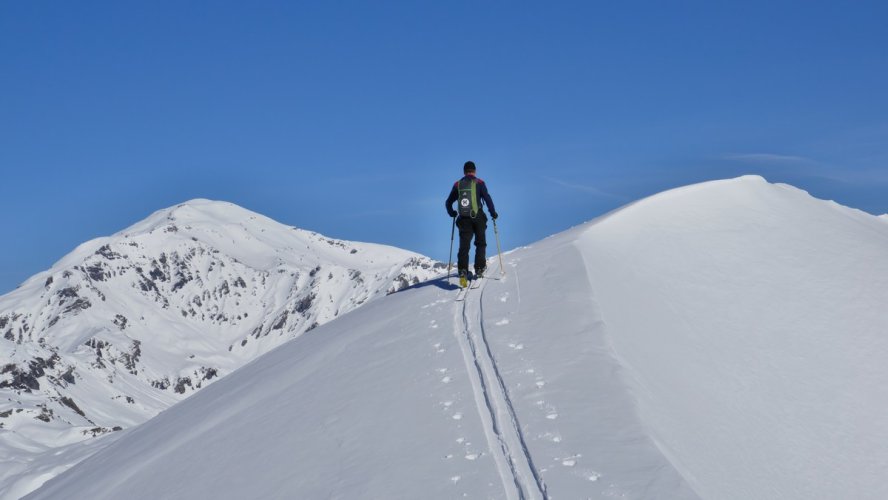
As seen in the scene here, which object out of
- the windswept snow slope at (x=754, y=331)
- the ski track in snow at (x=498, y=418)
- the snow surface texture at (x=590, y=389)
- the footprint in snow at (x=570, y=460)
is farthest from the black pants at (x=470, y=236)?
the footprint in snow at (x=570, y=460)

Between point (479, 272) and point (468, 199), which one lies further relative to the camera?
point (479, 272)

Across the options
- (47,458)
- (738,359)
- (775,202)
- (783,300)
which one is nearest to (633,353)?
(738,359)

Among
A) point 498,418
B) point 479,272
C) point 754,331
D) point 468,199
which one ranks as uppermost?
point 468,199

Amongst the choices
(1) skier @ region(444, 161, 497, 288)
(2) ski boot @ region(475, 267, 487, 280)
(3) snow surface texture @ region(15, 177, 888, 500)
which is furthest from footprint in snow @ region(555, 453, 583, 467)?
(2) ski boot @ region(475, 267, 487, 280)

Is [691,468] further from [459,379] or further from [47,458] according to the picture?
[47,458]

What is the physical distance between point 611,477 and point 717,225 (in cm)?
1331

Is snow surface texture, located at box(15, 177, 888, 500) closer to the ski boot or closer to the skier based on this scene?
the ski boot

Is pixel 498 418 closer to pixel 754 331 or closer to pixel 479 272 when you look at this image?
pixel 754 331

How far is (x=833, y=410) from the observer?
13414mm

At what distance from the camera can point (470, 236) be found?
20.1 metres

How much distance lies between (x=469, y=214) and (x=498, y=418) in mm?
9068

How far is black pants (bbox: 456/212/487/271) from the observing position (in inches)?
787

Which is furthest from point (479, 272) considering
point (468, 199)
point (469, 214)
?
point (468, 199)

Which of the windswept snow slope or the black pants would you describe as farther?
the black pants
